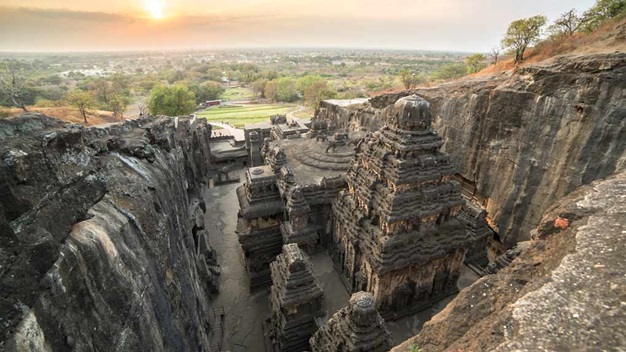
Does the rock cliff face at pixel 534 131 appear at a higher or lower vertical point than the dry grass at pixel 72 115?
higher

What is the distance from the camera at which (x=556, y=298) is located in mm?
3840

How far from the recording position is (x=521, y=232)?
17266mm

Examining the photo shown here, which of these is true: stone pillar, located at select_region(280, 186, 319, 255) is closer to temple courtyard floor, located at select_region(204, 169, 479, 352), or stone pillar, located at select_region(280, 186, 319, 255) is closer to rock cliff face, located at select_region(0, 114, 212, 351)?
temple courtyard floor, located at select_region(204, 169, 479, 352)

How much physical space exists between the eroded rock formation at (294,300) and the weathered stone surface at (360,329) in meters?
2.35

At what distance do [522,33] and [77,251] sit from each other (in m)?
33.2

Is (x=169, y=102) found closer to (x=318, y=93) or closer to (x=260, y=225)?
(x=318, y=93)

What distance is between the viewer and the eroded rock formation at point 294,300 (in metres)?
10.9

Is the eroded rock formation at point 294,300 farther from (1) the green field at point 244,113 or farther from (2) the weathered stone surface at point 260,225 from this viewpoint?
(1) the green field at point 244,113

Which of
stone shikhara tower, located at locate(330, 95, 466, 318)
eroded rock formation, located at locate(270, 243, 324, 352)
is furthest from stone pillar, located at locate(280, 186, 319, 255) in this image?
eroded rock formation, located at locate(270, 243, 324, 352)

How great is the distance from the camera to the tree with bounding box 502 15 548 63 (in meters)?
24.6

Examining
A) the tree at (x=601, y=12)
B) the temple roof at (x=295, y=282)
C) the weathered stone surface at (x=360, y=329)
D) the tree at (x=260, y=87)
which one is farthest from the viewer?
the tree at (x=260, y=87)

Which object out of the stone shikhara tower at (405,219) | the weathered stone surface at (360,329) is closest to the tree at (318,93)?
the stone shikhara tower at (405,219)

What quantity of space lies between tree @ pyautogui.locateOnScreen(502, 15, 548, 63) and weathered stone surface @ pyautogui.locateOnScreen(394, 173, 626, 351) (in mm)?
25840

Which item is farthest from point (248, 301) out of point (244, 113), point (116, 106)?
point (244, 113)
